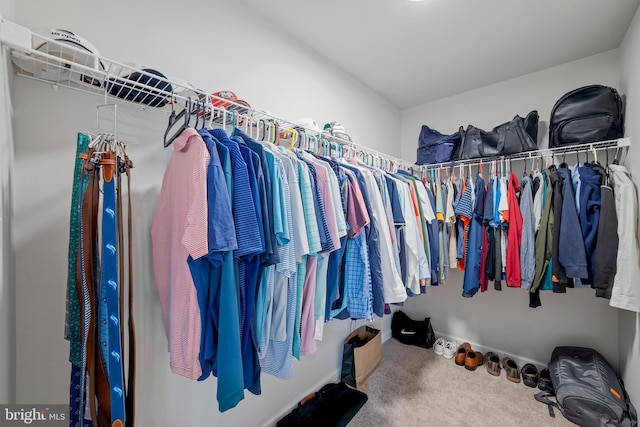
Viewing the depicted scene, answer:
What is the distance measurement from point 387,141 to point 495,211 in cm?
127

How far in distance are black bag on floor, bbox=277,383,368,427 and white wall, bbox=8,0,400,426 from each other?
Result: 0.11m

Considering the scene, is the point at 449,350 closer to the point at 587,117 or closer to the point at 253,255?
the point at 587,117

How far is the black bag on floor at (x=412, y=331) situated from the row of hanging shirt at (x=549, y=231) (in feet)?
2.72

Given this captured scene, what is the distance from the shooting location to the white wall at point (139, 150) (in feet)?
2.81

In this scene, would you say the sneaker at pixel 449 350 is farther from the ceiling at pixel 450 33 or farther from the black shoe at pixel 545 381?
the ceiling at pixel 450 33

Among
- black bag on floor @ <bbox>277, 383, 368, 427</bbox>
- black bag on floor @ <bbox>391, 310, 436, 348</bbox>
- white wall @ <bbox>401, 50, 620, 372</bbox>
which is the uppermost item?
white wall @ <bbox>401, 50, 620, 372</bbox>

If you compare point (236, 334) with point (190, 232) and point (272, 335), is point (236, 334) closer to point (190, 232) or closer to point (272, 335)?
point (272, 335)

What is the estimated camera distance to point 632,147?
61.3 inches

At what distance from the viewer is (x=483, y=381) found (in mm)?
2031

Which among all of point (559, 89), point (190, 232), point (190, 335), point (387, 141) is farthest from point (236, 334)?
point (559, 89)

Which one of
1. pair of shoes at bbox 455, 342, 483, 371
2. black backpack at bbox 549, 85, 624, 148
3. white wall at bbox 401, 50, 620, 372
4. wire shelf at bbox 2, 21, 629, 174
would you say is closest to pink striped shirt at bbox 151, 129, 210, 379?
wire shelf at bbox 2, 21, 629, 174

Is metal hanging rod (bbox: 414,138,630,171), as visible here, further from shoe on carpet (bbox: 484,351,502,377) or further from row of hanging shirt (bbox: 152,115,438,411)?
shoe on carpet (bbox: 484,351,502,377)

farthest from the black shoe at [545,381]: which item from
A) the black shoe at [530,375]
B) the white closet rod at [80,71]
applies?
the white closet rod at [80,71]

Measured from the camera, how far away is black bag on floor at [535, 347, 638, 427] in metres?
1.50
